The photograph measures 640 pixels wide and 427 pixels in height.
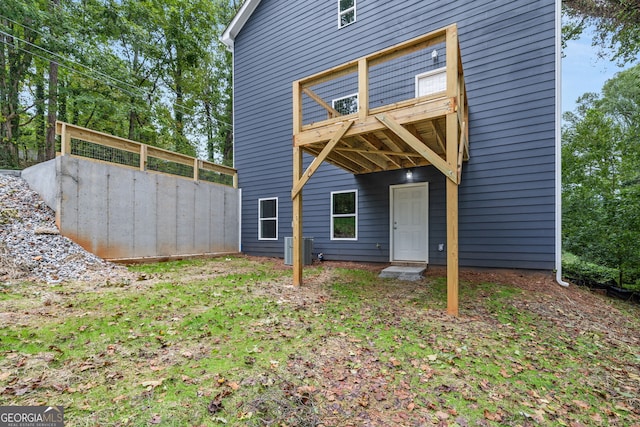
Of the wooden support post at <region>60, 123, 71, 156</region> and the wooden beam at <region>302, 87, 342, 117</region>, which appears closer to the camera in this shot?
the wooden beam at <region>302, 87, 342, 117</region>

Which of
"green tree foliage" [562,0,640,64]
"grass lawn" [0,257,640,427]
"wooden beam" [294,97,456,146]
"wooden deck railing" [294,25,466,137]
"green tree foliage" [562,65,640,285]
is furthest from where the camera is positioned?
"green tree foliage" [562,0,640,64]

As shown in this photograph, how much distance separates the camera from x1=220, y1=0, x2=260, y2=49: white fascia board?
965 centimetres

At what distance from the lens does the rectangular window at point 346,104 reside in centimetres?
786

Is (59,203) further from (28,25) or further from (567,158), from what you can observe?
(567,158)

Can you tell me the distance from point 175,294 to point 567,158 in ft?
35.2

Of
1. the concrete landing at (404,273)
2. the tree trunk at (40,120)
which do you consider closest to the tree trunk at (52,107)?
the tree trunk at (40,120)

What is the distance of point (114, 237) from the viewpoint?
6.81 meters

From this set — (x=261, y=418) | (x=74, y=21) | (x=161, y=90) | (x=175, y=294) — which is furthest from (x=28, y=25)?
(x=261, y=418)

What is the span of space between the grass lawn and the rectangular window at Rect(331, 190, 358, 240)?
3464 mm

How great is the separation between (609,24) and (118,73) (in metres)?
17.8

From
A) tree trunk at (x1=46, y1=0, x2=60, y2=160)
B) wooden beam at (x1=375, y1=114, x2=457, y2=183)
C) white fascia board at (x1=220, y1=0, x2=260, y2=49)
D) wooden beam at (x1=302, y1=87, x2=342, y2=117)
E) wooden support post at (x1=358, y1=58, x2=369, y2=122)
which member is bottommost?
wooden beam at (x1=375, y1=114, x2=457, y2=183)

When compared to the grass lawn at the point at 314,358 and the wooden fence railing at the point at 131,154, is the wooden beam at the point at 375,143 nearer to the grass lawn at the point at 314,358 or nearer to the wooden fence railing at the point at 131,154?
the grass lawn at the point at 314,358

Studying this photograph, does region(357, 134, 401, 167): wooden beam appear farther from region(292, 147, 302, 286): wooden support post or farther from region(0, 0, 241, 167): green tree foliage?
region(0, 0, 241, 167): green tree foliage

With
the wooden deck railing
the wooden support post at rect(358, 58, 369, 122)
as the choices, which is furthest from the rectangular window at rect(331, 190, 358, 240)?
the wooden support post at rect(358, 58, 369, 122)
